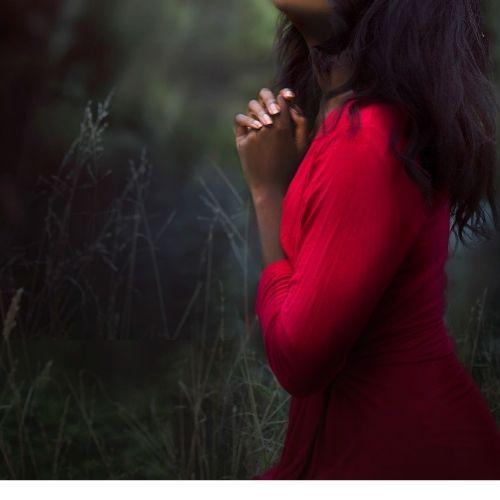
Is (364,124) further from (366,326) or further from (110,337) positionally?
(110,337)

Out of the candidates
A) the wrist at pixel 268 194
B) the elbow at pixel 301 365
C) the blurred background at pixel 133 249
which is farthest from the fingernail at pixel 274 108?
the blurred background at pixel 133 249

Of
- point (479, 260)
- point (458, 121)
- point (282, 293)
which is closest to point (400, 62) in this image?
point (458, 121)

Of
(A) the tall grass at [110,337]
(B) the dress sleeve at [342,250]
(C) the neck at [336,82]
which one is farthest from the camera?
(A) the tall grass at [110,337]

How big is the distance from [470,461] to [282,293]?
15.2 inches

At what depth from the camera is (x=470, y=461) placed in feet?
4.93

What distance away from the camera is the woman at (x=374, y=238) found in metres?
1.40

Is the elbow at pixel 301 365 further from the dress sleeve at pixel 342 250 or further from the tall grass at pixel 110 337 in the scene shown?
the tall grass at pixel 110 337

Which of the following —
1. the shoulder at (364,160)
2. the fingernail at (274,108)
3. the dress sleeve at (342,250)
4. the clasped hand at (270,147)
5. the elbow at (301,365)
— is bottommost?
the elbow at (301,365)

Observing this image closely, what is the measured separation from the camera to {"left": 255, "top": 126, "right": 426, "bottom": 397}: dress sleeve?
1389 mm

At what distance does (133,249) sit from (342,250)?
68.6 inches

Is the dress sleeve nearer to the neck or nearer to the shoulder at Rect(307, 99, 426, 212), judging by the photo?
the shoulder at Rect(307, 99, 426, 212)

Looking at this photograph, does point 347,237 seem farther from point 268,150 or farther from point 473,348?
point 473,348

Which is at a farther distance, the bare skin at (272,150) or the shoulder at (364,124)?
the bare skin at (272,150)

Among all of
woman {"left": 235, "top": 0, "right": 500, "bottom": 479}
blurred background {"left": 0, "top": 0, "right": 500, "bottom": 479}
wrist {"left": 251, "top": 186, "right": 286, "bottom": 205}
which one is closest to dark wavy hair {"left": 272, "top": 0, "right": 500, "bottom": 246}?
woman {"left": 235, "top": 0, "right": 500, "bottom": 479}
